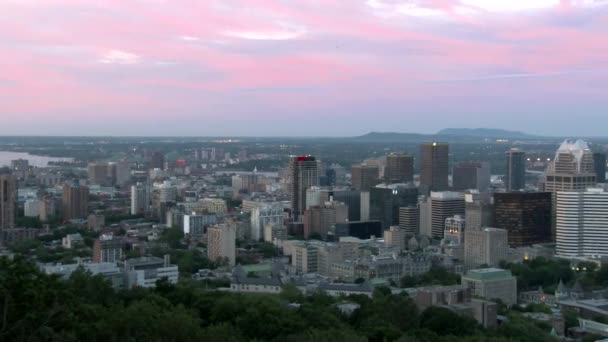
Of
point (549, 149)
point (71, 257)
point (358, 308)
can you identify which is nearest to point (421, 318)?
point (358, 308)

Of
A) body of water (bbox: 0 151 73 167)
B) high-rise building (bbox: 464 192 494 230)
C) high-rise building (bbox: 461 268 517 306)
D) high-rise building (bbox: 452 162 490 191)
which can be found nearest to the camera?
high-rise building (bbox: 461 268 517 306)

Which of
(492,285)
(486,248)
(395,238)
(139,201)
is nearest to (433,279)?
(492,285)

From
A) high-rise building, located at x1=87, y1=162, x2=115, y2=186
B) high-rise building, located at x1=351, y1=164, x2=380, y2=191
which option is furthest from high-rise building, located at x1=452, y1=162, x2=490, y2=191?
high-rise building, located at x1=87, y1=162, x2=115, y2=186

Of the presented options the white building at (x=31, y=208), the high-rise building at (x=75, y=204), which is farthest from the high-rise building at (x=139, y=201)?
the white building at (x=31, y=208)

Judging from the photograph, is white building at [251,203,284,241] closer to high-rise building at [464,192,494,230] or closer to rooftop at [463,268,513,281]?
high-rise building at [464,192,494,230]

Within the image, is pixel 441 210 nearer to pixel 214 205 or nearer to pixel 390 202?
pixel 390 202

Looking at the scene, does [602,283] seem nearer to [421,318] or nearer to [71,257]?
[421,318]
